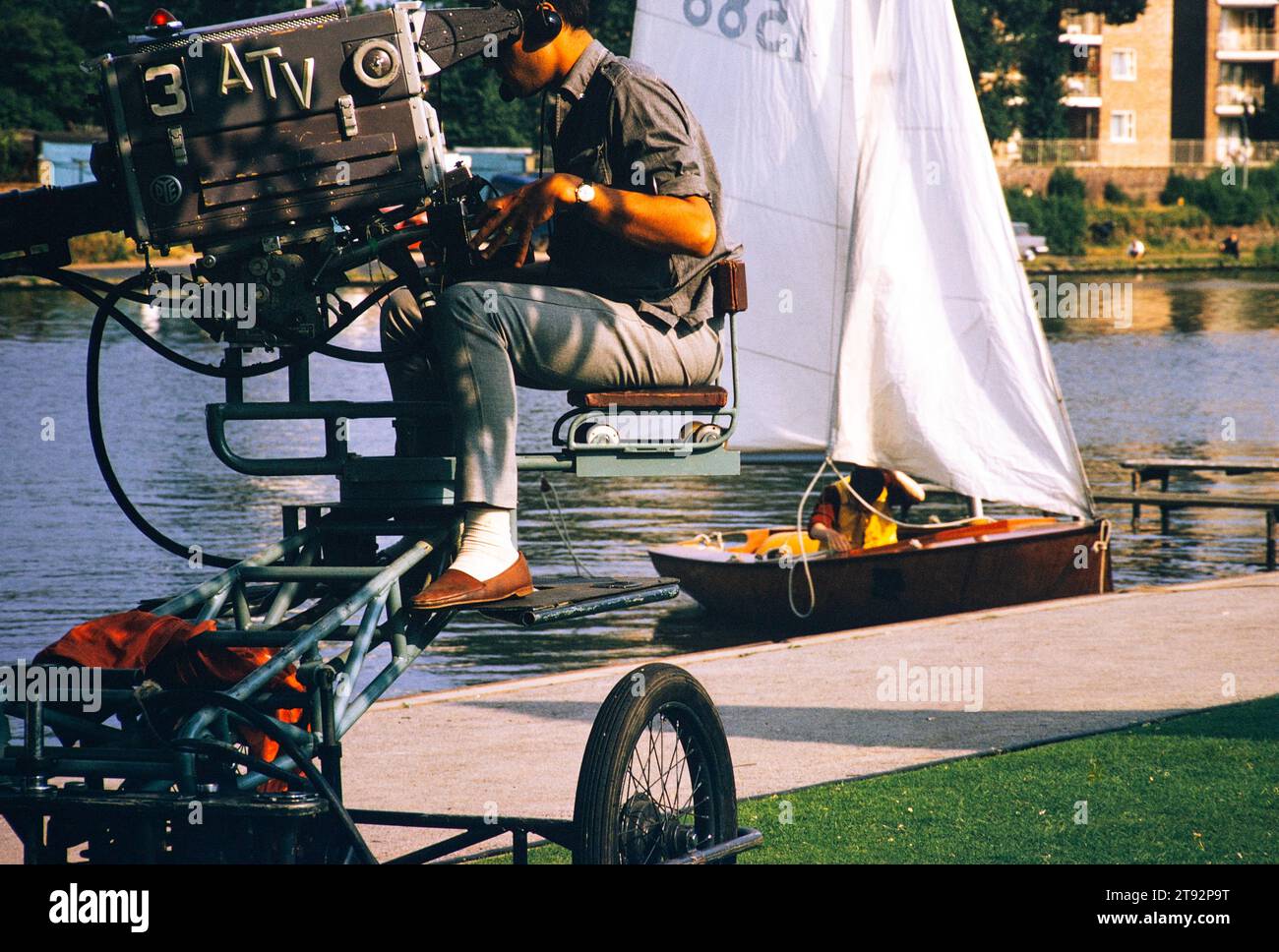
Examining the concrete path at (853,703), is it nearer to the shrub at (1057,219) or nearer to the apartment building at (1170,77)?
the shrub at (1057,219)

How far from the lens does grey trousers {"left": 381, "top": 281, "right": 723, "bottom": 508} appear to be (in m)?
5.34

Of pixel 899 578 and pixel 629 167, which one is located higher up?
pixel 629 167

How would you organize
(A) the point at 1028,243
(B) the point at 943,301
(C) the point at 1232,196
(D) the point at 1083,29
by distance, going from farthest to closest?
(D) the point at 1083,29 < (C) the point at 1232,196 < (A) the point at 1028,243 < (B) the point at 943,301

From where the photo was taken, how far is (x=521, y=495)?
28.0m

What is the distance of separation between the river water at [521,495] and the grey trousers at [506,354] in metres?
9.29

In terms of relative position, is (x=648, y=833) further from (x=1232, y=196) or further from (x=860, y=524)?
(x=1232, y=196)

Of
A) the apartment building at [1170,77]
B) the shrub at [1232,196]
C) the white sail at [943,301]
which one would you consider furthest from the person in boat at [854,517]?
the apartment building at [1170,77]

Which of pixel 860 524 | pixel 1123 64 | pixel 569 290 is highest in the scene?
pixel 1123 64

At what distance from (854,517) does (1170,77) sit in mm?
94348

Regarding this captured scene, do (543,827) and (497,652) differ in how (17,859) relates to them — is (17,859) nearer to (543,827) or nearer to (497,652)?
(543,827)

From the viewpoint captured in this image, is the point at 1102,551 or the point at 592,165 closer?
the point at 592,165

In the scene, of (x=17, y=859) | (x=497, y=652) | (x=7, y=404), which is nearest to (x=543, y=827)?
(x=17, y=859)

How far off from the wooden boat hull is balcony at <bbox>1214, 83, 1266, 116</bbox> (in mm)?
93265
